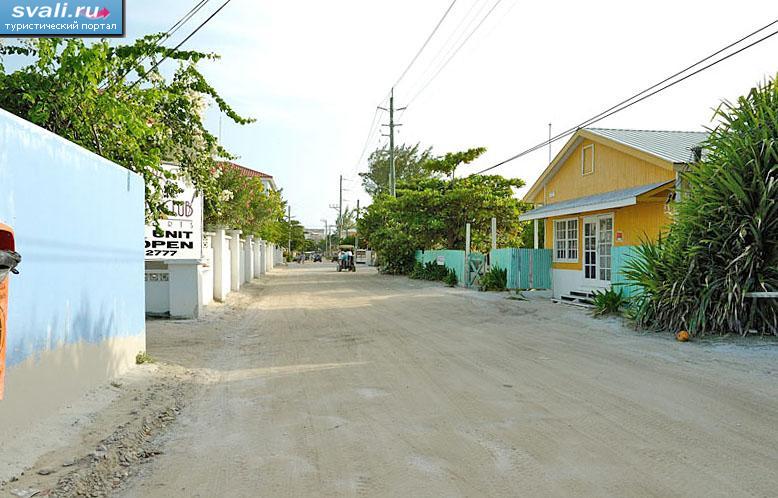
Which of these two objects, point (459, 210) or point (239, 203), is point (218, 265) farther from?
point (459, 210)

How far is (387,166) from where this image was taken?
68.6 meters

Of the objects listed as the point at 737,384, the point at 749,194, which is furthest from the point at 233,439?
the point at 749,194

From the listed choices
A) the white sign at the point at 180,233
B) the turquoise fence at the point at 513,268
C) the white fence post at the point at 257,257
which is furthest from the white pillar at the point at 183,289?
the white fence post at the point at 257,257

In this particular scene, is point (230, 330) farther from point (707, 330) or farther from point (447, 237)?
point (447, 237)

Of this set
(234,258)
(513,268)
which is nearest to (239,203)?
(234,258)

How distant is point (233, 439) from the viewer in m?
5.75

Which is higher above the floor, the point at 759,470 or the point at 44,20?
the point at 44,20

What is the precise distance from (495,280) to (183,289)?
465 inches

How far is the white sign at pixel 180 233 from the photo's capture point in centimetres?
1563

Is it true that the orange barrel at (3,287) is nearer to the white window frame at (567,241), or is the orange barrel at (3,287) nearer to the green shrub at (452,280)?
the white window frame at (567,241)

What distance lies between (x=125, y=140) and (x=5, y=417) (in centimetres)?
582

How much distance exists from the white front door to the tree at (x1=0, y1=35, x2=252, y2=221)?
35.2 feet

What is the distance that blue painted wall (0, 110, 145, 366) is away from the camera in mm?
5223

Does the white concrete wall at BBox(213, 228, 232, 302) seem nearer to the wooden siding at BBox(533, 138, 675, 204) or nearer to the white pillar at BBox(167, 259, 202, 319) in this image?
the white pillar at BBox(167, 259, 202, 319)
